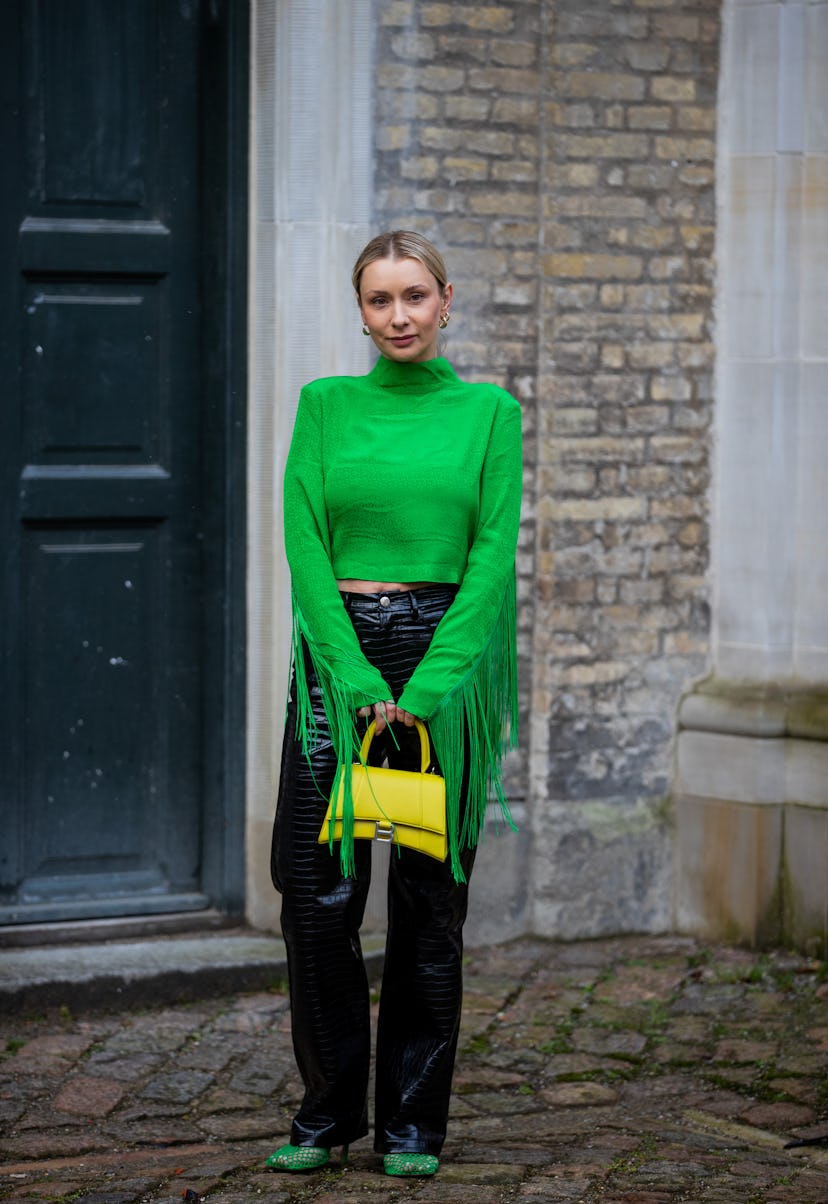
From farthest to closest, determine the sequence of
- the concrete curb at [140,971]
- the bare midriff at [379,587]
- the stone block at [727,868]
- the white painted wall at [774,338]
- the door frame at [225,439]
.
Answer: the stone block at [727,868]
the white painted wall at [774,338]
the door frame at [225,439]
the concrete curb at [140,971]
the bare midriff at [379,587]

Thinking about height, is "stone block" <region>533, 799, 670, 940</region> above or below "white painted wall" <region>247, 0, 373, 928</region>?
below

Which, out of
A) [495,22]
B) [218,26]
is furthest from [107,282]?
[495,22]

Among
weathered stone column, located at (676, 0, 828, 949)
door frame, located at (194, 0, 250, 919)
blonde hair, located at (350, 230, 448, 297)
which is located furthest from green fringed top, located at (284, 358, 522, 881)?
weathered stone column, located at (676, 0, 828, 949)

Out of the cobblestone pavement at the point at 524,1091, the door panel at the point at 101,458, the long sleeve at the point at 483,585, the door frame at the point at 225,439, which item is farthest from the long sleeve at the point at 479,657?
the door panel at the point at 101,458

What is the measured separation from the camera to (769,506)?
5.91 m

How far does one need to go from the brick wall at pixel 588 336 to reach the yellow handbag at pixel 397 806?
223 cm

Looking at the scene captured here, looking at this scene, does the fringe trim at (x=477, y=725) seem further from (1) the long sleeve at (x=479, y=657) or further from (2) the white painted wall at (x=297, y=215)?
(2) the white painted wall at (x=297, y=215)

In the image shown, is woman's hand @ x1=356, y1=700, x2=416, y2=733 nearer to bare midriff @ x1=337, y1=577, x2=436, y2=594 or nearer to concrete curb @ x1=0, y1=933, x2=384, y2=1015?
bare midriff @ x1=337, y1=577, x2=436, y2=594

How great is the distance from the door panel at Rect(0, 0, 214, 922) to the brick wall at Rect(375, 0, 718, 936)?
2.31 feet

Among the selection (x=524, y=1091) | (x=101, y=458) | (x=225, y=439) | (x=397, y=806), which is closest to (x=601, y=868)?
(x=524, y=1091)

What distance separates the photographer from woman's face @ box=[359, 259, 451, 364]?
368 cm

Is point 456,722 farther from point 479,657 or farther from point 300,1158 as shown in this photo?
point 300,1158

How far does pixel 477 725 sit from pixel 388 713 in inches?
7.9

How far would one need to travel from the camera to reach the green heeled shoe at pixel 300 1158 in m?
3.85
